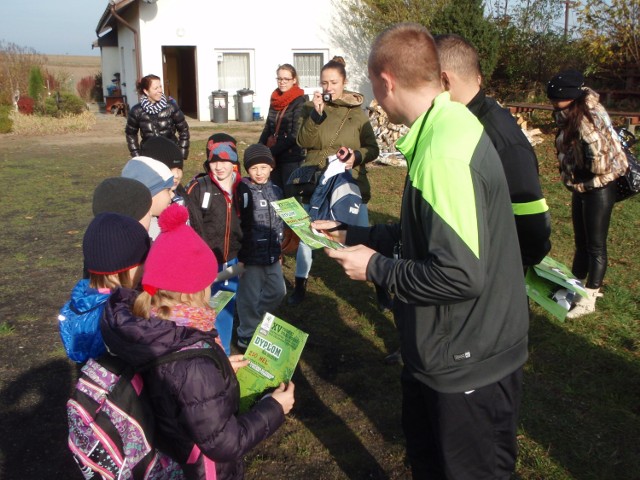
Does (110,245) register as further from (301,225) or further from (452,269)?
(452,269)

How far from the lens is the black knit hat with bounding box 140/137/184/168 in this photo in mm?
3986

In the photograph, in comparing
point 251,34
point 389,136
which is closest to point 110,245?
point 389,136

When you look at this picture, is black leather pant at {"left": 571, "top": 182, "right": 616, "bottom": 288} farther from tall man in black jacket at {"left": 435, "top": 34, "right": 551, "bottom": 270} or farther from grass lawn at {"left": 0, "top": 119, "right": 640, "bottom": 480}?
tall man in black jacket at {"left": 435, "top": 34, "right": 551, "bottom": 270}

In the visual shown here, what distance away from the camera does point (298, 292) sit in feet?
17.7

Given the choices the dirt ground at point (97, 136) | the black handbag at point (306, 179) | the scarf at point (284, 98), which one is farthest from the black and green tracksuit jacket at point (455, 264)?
the dirt ground at point (97, 136)

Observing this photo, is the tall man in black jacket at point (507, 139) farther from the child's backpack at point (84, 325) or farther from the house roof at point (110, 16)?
the house roof at point (110, 16)

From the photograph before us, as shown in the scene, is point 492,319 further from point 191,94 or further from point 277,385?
point 191,94

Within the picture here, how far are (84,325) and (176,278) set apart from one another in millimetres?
449

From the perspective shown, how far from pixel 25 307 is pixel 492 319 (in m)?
4.69

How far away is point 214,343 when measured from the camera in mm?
1995

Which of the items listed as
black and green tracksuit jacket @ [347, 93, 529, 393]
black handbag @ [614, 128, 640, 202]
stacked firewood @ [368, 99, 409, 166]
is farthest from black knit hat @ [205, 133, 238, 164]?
stacked firewood @ [368, 99, 409, 166]

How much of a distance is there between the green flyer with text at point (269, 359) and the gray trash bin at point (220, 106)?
63.5 ft

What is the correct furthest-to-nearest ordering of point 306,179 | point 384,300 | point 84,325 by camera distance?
1. point 384,300
2. point 306,179
3. point 84,325

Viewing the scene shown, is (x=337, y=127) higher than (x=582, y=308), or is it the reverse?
(x=337, y=127)
